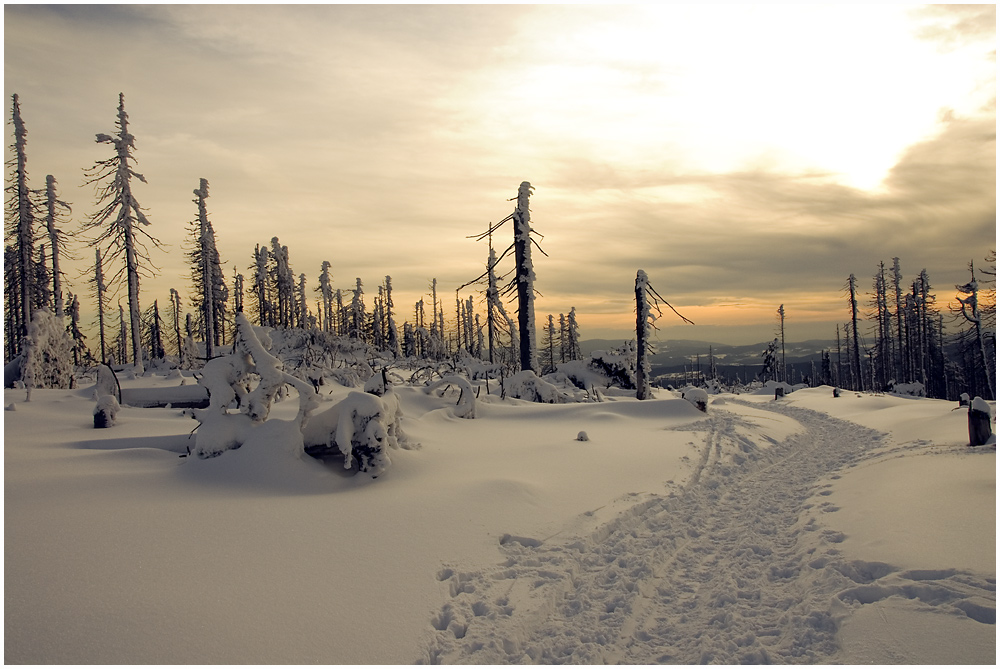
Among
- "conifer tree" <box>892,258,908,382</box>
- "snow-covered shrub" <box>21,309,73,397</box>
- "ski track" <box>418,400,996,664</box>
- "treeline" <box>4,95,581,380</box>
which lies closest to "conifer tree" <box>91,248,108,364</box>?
"treeline" <box>4,95,581,380</box>

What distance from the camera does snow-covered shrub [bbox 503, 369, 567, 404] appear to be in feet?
59.4

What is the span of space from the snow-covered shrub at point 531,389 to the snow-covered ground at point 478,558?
834 cm

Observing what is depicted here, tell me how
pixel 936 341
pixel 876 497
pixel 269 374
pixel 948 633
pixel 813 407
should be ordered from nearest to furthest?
pixel 948 633 < pixel 876 497 < pixel 269 374 < pixel 813 407 < pixel 936 341

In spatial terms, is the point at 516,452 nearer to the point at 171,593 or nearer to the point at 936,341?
the point at 171,593

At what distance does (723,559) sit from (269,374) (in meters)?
6.75

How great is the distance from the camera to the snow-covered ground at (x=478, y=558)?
12.9 feet

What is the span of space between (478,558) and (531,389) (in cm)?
1281

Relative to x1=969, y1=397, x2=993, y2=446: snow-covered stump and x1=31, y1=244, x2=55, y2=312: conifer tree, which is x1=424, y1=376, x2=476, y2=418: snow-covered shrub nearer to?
x1=969, y1=397, x2=993, y2=446: snow-covered stump

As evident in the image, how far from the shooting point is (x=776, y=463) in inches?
442

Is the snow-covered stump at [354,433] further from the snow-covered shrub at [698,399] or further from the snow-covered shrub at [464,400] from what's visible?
the snow-covered shrub at [698,399]

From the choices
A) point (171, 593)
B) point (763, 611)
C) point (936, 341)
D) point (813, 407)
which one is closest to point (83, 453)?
point (171, 593)

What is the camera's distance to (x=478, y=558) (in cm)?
552

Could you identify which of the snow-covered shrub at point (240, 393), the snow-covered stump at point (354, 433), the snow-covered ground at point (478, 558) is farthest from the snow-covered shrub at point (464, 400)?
the snow-covered shrub at point (240, 393)

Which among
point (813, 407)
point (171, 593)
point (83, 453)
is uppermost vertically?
point (83, 453)
